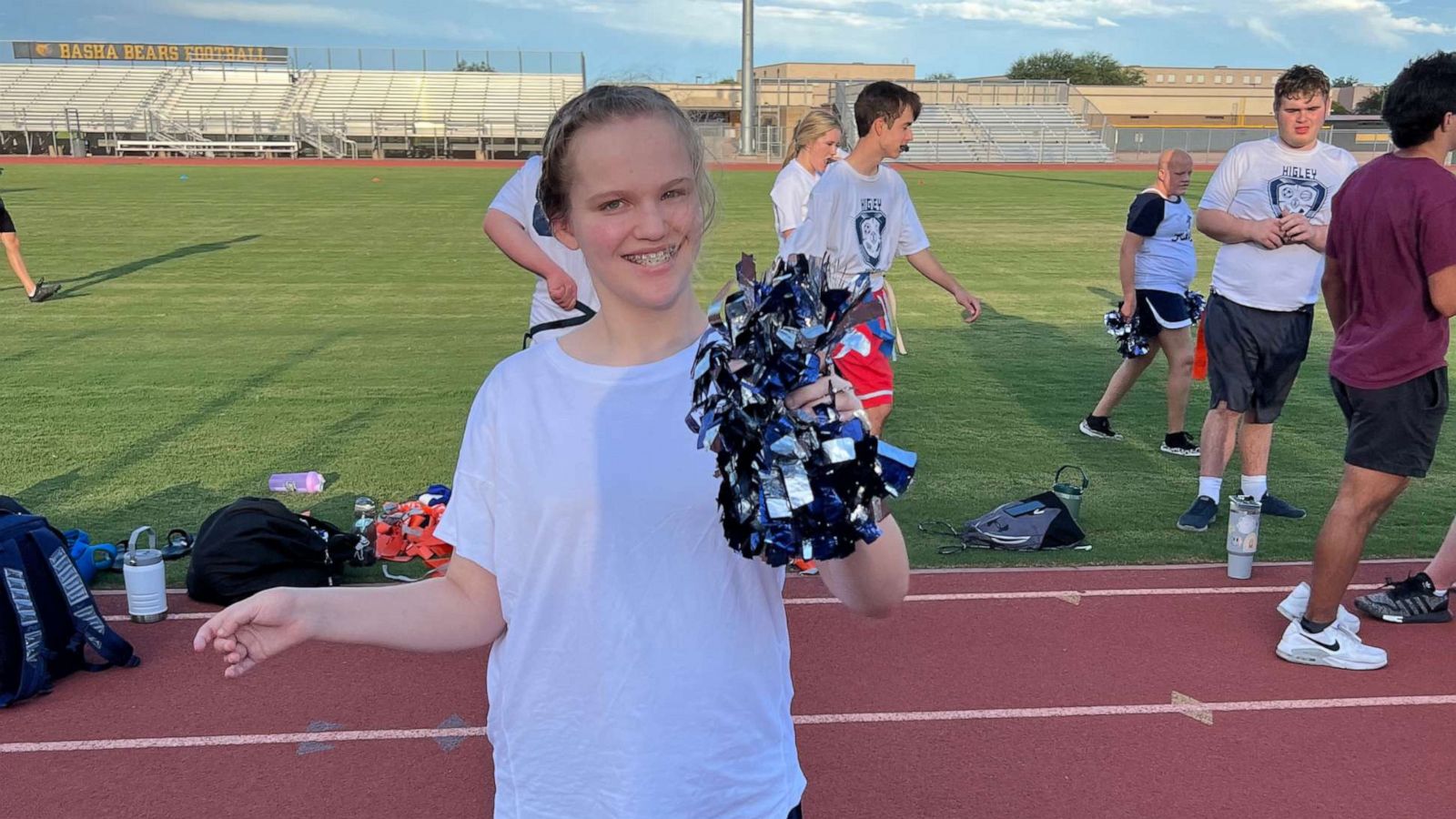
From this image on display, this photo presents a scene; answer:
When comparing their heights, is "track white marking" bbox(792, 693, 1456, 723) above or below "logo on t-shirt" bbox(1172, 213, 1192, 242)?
below

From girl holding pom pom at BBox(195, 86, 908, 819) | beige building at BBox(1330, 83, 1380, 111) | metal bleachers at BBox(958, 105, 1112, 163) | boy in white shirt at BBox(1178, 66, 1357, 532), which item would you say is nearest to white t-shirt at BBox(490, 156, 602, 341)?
girl holding pom pom at BBox(195, 86, 908, 819)

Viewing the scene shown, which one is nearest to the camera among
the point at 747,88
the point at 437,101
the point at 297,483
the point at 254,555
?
the point at 254,555

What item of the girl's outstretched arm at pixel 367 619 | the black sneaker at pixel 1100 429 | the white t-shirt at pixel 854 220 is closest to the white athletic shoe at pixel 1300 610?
the white t-shirt at pixel 854 220

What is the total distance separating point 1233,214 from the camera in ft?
19.0

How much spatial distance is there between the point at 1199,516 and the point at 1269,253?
1.40 meters

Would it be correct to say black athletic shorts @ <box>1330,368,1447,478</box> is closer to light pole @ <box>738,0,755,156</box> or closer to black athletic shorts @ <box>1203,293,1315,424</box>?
black athletic shorts @ <box>1203,293,1315,424</box>

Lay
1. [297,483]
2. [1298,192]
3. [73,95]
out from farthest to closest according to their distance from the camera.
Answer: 1. [73,95]
2. [297,483]
3. [1298,192]

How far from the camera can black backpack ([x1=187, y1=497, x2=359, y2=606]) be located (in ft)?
16.9

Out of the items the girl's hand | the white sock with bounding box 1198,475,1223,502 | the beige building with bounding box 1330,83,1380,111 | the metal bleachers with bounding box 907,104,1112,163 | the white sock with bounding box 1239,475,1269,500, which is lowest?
the white sock with bounding box 1198,475,1223,502

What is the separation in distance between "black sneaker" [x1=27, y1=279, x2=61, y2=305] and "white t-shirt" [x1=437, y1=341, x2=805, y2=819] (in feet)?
43.7

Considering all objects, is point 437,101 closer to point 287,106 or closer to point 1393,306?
point 287,106

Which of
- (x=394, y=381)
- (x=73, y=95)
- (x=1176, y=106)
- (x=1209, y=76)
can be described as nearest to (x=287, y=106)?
(x=73, y=95)

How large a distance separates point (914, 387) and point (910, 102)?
351 centimetres

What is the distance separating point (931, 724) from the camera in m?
4.11
